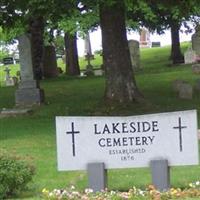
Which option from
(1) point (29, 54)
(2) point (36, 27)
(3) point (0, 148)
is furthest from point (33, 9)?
(2) point (36, 27)

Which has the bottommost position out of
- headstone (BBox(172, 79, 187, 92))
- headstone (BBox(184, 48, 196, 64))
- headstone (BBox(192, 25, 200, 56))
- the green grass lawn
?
the green grass lawn

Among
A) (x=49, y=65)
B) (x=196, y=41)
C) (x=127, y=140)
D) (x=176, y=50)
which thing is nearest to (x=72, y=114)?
(x=127, y=140)

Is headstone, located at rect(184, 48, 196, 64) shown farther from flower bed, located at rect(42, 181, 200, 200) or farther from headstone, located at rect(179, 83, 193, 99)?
flower bed, located at rect(42, 181, 200, 200)

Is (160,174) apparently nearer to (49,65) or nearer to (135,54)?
(49,65)

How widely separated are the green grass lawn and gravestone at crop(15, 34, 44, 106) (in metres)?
0.40

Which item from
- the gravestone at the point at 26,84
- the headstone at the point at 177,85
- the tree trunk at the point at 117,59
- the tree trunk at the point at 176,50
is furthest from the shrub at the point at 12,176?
the tree trunk at the point at 176,50

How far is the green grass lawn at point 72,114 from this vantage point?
10.4m

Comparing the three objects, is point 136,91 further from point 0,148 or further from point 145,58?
point 145,58

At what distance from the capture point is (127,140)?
8828 millimetres

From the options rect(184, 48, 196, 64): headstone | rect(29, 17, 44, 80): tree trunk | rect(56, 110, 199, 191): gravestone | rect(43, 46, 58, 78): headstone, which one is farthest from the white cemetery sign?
rect(184, 48, 196, 64): headstone

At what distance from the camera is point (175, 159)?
8844 mm

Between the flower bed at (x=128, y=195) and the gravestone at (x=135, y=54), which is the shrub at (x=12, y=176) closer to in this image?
the flower bed at (x=128, y=195)

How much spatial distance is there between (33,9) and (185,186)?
975 cm

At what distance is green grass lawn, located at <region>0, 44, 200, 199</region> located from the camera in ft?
34.2
